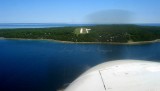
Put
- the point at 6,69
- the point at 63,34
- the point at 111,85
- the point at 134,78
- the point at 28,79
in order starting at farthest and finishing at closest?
the point at 63,34 < the point at 6,69 < the point at 28,79 < the point at 134,78 < the point at 111,85

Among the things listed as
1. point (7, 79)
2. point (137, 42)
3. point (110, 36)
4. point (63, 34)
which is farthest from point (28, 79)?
point (63, 34)

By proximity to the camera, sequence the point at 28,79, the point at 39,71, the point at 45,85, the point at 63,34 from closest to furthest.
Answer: the point at 45,85, the point at 28,79, the point at 39,71, the point at 63,34

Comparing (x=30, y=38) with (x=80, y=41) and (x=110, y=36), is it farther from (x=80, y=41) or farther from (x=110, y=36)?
(x=110, y=36)

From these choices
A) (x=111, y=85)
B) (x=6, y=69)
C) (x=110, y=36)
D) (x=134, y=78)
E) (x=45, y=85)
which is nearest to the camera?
(x=111, y=85)

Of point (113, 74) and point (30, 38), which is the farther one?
point (30, 38)

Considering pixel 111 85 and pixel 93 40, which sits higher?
pixel 111 85

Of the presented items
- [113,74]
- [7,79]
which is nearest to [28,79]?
[7,79]

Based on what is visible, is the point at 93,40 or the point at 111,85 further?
the point at 93,40

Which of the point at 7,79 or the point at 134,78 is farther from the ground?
the point at 134,78

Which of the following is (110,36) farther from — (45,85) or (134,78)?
(134,78)
